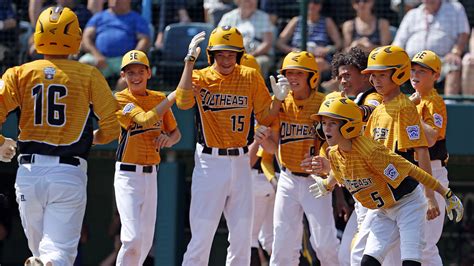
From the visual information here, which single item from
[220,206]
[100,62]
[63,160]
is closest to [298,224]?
[220,206]

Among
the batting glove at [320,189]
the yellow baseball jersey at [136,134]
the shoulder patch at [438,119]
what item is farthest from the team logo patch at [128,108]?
the shoulder patch at [438,119]

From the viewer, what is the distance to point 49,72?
6750 millimetres

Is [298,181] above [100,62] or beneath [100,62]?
beneath

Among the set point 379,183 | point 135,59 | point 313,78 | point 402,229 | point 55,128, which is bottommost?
point 402,229

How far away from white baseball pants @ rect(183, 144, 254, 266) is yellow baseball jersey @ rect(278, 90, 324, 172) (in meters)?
0.48

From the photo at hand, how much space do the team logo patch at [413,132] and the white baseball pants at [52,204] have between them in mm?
2242

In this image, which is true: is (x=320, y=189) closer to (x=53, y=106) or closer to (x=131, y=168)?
(x=131, y=168)

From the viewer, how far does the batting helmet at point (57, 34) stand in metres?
Answer: 6.85

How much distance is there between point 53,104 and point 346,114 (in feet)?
6.31

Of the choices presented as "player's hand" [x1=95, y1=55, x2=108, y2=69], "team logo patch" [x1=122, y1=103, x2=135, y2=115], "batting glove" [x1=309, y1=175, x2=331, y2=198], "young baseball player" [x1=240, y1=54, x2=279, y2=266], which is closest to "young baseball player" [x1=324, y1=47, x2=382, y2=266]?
"batting glove" [x1=309, y1=175, x2=331, y2=198]

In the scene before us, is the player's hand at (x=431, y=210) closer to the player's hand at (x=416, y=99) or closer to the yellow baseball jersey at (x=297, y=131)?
the player's hand at (x=416, y=99)

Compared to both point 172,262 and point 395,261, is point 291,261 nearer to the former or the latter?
point 395,261

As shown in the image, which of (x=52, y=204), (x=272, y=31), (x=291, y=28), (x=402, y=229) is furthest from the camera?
(x=291, y=28)

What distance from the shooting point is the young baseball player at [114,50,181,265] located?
26.1 ft
